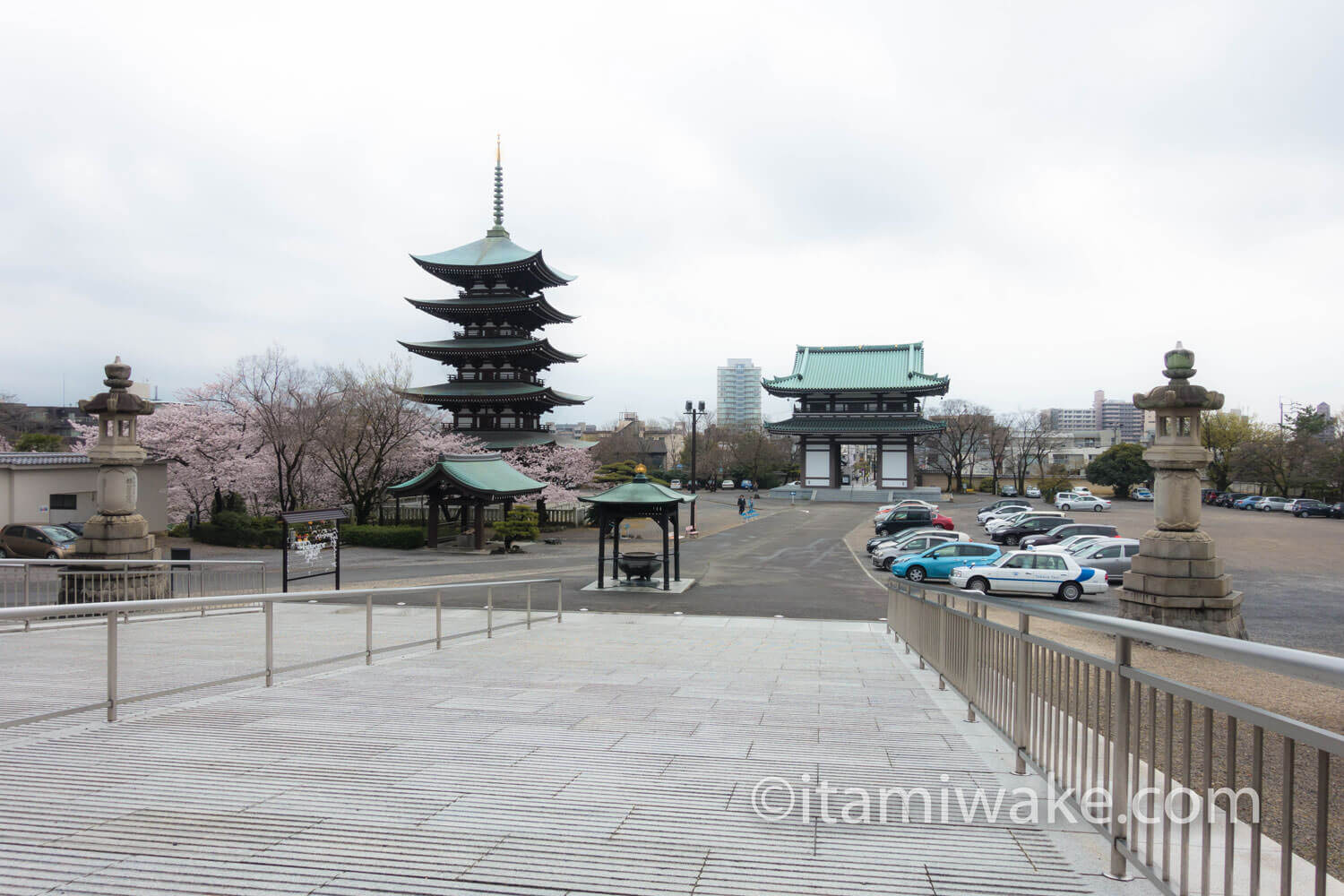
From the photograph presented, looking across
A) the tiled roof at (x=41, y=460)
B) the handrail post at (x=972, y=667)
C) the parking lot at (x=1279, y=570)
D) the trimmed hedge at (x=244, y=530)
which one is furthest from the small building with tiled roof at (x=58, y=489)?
the parking lot at (x=1279, y=570)

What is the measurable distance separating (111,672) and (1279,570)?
102 ft

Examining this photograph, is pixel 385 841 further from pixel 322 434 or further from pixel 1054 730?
pixel 322 434

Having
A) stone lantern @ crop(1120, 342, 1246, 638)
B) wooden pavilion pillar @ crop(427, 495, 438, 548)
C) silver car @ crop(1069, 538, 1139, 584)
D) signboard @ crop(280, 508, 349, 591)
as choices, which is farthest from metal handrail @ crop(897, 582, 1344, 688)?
wooden pavilion pillar @ crop(427, 495, 438, 548)

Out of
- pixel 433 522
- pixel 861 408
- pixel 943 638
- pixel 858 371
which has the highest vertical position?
pixel 858 371

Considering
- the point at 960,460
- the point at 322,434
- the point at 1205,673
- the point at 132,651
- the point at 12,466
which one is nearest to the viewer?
the point at 132,651

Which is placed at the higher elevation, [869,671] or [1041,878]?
[1041,878]

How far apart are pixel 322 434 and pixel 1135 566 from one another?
33.0 metres

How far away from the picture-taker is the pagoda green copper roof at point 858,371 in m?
64.4

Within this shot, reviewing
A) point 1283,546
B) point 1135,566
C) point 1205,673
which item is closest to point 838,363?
point 1283,546

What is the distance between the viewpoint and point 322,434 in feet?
115

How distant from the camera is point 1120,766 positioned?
3.03 metres

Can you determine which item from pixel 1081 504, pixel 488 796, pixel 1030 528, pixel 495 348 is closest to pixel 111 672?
pixel 488 796

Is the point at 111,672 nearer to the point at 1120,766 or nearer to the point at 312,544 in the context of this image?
the point at 1120,766

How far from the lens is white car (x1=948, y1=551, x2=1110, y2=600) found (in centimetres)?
1962
